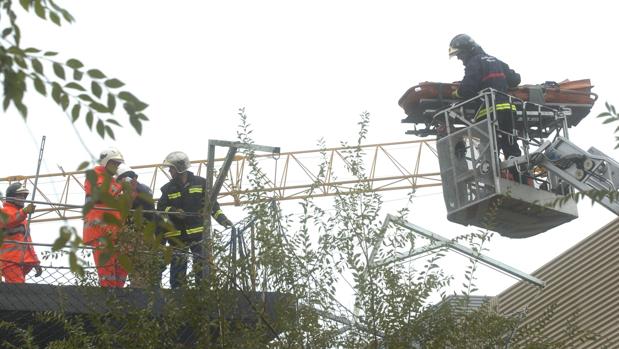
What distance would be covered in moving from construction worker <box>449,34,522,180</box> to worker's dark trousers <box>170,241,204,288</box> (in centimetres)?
488

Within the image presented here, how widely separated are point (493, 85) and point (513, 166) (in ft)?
3.44

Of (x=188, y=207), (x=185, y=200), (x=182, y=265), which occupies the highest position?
(x=185, y=200)

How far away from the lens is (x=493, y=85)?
1633 centimetres

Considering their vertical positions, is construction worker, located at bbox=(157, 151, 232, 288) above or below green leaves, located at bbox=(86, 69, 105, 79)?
above

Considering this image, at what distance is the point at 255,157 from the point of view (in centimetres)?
1148

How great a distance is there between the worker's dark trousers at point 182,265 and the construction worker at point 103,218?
459 millimetres

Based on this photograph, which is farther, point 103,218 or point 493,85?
point 493,85

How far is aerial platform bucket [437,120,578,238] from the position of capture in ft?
51.6

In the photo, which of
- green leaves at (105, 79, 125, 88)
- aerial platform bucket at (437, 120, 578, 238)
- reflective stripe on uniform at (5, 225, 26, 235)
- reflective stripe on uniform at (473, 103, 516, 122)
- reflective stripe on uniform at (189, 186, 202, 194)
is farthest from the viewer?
reflective stripe on uniform at (473, 103, 516, 122)

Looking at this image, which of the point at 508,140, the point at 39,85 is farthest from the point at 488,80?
the point at 39,85

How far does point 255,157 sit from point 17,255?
352 centimetres

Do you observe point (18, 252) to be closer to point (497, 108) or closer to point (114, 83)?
point (497, 108)

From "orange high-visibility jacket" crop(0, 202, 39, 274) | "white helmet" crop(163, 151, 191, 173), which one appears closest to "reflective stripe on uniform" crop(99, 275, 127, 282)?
"orange high-visibility jacket" crop(0, 202, 39, 274)

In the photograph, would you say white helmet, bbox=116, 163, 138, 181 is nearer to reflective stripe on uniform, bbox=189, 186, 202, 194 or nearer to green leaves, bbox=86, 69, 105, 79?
reflective stripe on uniform, bbox=189, 186, 202, 194
